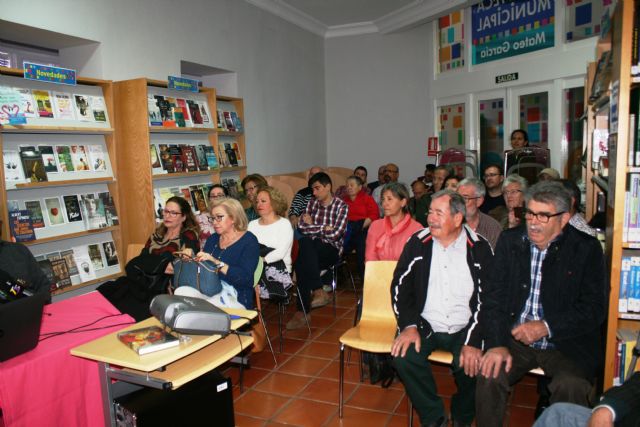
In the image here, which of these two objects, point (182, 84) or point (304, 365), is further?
point (182, 84)

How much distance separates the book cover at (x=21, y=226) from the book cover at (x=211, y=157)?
1.99 metres

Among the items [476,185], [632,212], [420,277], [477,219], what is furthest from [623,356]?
[476,185]

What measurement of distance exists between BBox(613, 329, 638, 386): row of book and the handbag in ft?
7.24

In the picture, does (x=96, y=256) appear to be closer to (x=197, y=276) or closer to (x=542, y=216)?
(x=197, y=276)

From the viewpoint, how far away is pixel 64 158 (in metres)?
4.19

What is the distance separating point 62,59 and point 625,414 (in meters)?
5.17

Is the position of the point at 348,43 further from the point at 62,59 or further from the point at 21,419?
the point at 21,419

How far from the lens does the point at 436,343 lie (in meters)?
2.66

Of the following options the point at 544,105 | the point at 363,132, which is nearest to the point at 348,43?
the point at 363,132

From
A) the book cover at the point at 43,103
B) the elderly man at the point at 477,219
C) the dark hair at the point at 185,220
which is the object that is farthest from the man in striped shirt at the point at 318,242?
the book cover at the point at 43,103

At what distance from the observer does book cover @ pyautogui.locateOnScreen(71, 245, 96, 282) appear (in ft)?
14.1

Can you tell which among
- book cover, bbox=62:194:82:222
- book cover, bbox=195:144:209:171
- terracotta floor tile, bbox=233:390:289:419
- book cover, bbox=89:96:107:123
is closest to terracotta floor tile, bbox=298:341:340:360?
terracotta floor tile, bbox=233:390:289:419

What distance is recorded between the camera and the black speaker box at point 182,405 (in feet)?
6.91

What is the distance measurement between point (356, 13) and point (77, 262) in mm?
5870
